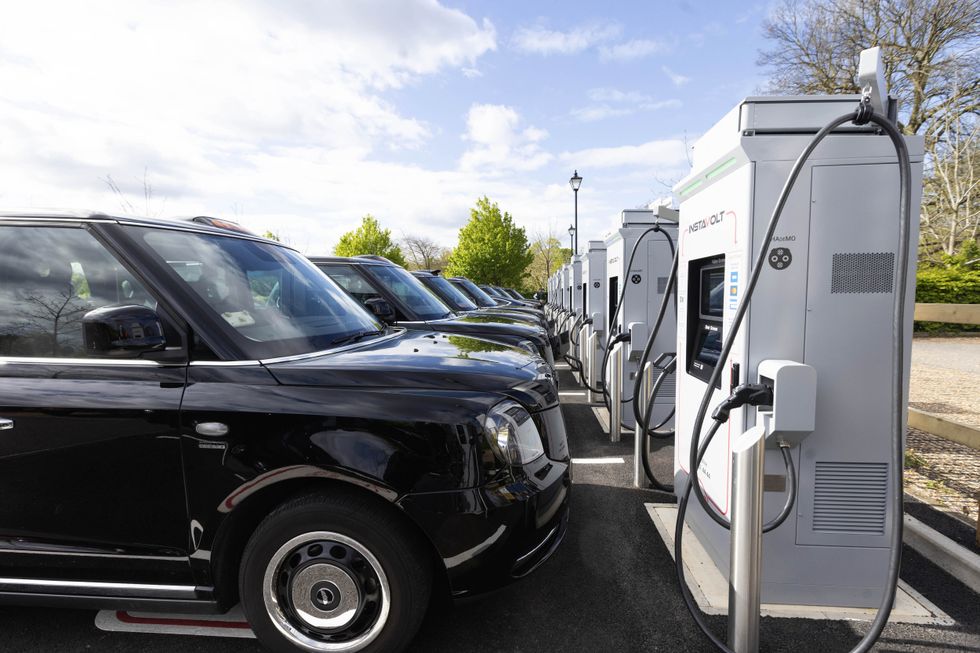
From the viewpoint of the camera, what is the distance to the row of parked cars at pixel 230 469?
2141 mm

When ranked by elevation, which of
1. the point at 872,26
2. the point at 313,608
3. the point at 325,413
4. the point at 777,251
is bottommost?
the point at 313,608

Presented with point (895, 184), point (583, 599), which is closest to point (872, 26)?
point (895, 184)

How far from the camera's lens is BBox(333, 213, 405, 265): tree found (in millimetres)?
55938

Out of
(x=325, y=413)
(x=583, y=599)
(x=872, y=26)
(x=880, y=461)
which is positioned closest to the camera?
(x=325, y=413)

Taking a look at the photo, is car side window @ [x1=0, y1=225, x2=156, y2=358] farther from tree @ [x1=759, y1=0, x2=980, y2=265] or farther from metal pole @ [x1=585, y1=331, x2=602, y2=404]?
tree @ [x1=759, y1=0, x2=980, y2=265]

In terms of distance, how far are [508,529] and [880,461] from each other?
1930 mm

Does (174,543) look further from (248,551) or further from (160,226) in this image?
(160,226)

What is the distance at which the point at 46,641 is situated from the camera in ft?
8.21

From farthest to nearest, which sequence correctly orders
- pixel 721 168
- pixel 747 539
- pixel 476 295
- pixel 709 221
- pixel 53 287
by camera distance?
pixel 476 295
pixel 709 221
pixel 721 168
pixel 53 287
pixel 747 539

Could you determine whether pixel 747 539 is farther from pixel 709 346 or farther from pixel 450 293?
pixel 450 293

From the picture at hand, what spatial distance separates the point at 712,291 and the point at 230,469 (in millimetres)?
2777

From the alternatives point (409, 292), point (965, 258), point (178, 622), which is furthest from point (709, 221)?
point (965, 258)

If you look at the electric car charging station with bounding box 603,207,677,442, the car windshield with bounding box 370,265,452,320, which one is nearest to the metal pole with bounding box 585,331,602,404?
the electric car charging station with bounding box 603,207,677,442

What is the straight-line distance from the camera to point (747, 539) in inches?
88.8
